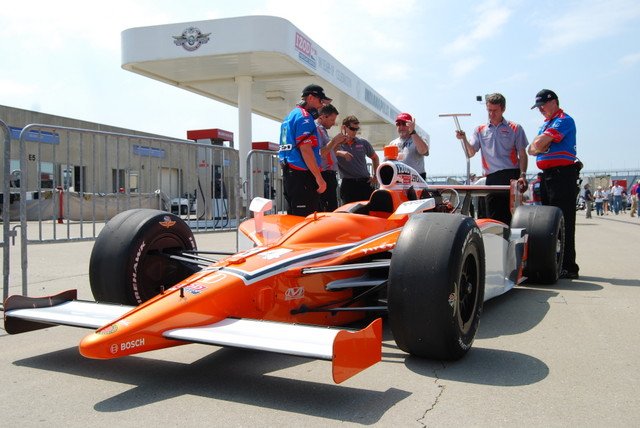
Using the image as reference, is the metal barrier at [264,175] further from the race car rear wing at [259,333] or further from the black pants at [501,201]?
the race car rear wing at [259,333]

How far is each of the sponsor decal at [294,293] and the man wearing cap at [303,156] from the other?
7.34 feet

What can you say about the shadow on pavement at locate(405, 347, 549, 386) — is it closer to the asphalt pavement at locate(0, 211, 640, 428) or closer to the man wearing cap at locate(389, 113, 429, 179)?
the asphalt pavement at locate(0, 211, 640, 428)

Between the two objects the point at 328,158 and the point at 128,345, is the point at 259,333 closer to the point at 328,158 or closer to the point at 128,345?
the point at 128,345

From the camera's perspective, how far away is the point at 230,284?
2.88m

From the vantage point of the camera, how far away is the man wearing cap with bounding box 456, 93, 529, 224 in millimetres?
6332

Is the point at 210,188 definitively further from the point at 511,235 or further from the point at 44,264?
the point at 511,235

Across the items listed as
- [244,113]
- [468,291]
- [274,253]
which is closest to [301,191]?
[274,253]

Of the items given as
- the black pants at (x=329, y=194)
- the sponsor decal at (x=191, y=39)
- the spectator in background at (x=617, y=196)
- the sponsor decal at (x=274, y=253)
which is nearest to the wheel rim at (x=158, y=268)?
the sponsor decal at (x=274, y=253)

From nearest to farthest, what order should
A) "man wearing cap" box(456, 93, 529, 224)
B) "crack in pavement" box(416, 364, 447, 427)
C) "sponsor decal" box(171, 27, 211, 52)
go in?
"crack in pavement" box(416, 364, 447, 427) < "man wearing cap" box(456, 93, 529, 224) < "sponsor decal" box(171, 27, 211, 52)

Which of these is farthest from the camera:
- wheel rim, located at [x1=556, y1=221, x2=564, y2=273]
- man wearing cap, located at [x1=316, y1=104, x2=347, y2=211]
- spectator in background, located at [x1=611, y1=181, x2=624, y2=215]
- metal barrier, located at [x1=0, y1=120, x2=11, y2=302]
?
A: spectator in background, located at [x1=611, y1=181, x2=624, y2=215]

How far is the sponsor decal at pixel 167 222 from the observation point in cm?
389

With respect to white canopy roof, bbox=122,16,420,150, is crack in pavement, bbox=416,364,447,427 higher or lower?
lower

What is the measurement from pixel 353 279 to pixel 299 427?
1.37m

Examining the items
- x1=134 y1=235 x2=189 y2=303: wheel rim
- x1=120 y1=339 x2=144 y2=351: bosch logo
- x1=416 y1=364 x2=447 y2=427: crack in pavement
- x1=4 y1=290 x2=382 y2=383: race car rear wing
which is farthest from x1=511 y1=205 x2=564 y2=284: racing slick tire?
x1=120 y1=339 x2=144 y2=351: bosch logo
